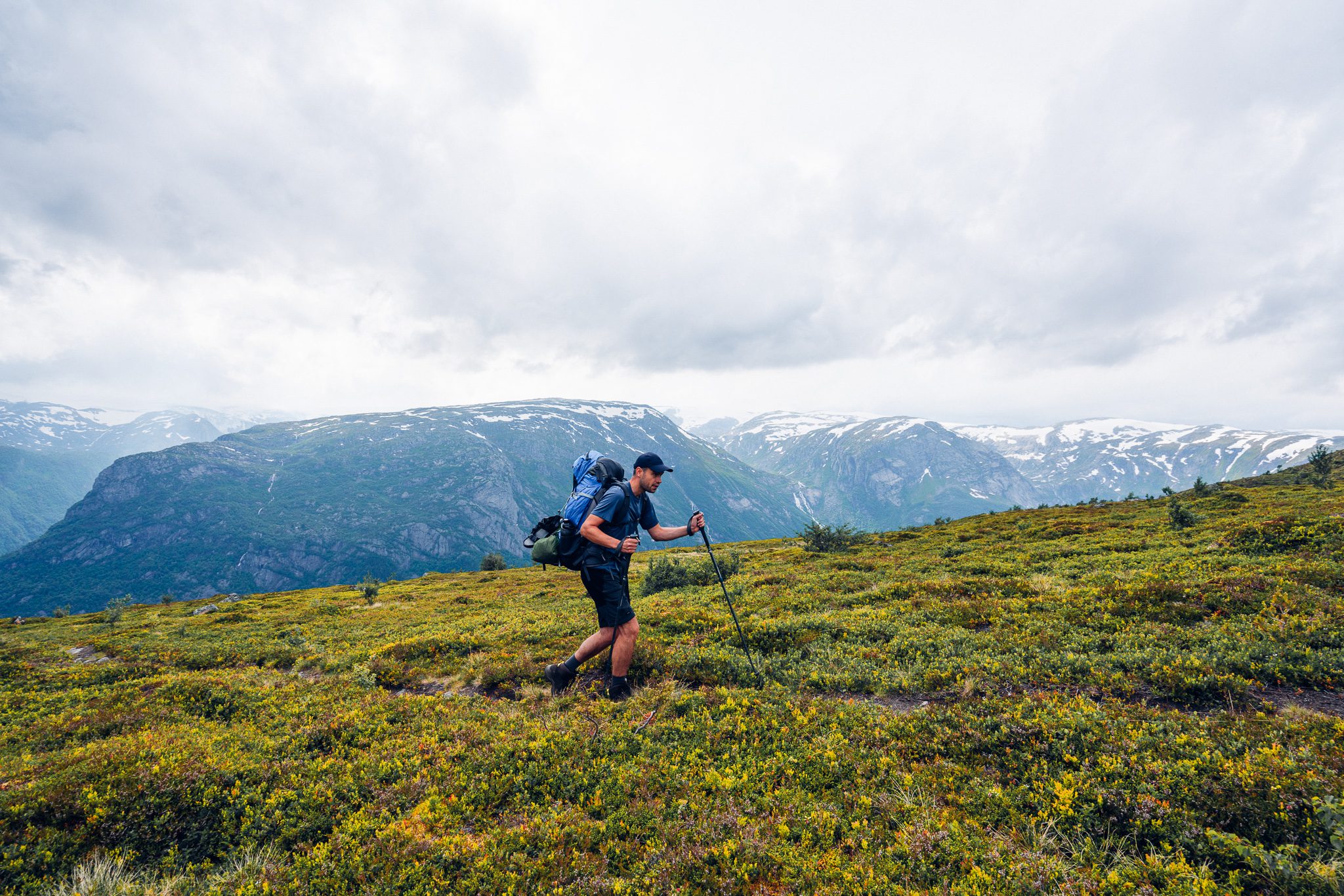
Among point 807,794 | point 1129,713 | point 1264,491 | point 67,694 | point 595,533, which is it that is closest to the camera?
point 807,794

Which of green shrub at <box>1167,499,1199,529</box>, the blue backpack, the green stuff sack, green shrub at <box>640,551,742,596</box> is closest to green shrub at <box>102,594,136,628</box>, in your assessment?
green shrub at <box>640,551,742,596</box>

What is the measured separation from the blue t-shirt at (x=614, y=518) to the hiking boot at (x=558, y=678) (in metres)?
2.53

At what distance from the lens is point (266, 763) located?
7.28m

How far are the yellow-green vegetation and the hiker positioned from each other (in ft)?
2.34

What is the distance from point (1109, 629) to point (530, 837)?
11.8 m

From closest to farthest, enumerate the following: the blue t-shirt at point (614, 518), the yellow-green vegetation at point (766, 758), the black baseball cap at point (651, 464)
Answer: the yellow-green vegetation at point (766, 758)
the blue t-shirt at point (614, 518)
the black baseball cap at point (651, 464)

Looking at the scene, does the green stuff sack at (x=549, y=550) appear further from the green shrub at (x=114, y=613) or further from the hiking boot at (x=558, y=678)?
the green shrub at (x=114, y=613)

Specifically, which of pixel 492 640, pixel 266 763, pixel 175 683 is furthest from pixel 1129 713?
pixel 175 683

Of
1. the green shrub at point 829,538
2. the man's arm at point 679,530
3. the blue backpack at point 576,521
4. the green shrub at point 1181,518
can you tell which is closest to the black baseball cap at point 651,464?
the blue backpack at point 576,521

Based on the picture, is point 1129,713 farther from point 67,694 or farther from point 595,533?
point 67,694

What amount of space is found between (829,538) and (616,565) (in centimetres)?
2340

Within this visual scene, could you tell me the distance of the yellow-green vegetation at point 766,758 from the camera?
203 inches

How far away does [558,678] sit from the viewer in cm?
995

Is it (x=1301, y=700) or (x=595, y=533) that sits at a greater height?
(x=595, y=533)
